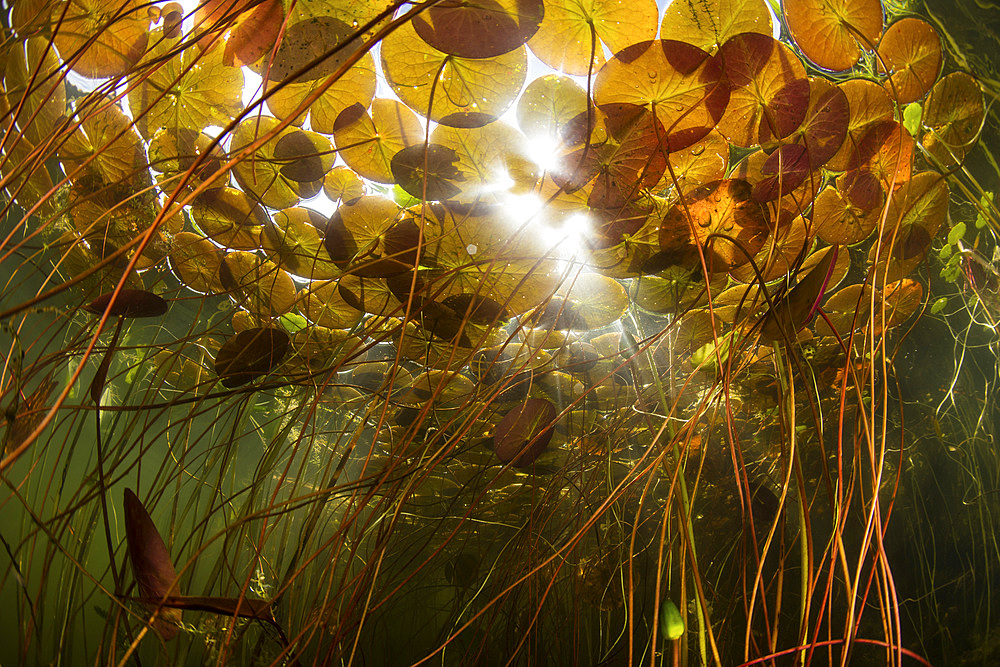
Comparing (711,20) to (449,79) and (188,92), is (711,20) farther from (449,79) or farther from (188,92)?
(188,92)

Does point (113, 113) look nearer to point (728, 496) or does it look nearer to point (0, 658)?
point (0, 658)

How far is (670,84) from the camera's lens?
476 millimetres

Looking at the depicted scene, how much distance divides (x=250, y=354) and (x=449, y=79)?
630 mm

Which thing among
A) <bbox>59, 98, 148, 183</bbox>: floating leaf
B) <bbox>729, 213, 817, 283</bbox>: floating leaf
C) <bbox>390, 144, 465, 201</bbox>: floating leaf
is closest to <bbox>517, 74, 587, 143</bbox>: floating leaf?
<bbox>390, 144, 465, 201</bbox>: floating leaf

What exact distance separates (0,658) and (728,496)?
6.45 feet

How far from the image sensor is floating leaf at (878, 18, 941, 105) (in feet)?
1.72

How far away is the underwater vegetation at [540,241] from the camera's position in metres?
0.46

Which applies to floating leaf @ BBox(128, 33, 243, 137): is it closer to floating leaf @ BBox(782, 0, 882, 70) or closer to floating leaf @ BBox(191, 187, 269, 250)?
floating leaf @ BBox(191, 187, 269, 250)

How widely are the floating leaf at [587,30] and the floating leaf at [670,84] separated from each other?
0.05 ft

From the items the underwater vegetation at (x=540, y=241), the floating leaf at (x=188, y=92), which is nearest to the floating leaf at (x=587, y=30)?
the underwater vegetation at (x=540, y=241)

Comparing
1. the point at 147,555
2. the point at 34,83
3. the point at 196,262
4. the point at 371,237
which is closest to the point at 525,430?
the point at 371,237

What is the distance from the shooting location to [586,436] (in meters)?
1.21

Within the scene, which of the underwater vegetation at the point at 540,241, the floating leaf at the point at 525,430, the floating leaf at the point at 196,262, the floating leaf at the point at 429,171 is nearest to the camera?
the underwater vegetation at the point at 540,241

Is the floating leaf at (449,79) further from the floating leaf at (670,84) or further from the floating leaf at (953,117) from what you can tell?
the floating leaf at (953,117)
